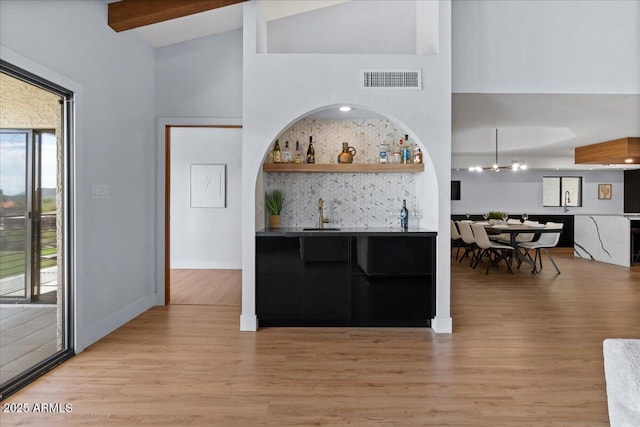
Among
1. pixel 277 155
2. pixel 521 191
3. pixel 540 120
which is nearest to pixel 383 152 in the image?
pixel 277 155

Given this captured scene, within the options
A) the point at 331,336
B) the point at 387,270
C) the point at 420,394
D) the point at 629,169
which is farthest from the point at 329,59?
the point at 629,169

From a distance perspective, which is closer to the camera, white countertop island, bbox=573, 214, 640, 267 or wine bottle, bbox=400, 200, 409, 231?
wine bottle, bbox=400, 200, 409, 231

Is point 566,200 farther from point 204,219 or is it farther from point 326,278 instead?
point 326,278

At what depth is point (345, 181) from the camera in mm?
4391

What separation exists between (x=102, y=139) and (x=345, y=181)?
238 centimetres

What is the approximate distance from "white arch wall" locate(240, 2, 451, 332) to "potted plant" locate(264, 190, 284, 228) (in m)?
0.56

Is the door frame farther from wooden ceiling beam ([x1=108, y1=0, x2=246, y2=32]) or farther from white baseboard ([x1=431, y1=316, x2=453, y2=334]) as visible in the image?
white baseboard ([x1=431, y1=316, x2=453, y2=334])

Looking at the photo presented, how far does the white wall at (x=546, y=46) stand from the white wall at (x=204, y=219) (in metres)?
4.14

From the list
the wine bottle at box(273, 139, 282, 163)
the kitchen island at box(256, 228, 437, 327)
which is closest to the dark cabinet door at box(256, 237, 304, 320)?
the kitchen island at box(256, 228, 437, 327)

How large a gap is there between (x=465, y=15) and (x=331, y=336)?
3514 millimetres

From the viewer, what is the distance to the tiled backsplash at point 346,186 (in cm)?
437

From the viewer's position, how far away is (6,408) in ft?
7.36

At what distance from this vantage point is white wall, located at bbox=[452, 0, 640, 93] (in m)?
4.09

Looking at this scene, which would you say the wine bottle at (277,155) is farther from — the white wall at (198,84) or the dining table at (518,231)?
the dining table at (518,231)
